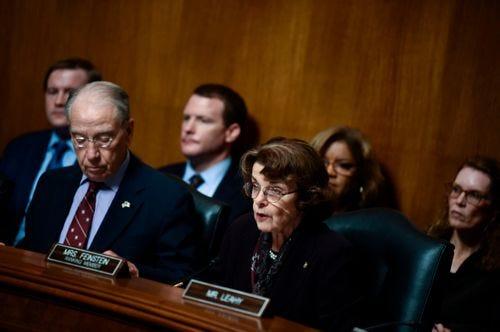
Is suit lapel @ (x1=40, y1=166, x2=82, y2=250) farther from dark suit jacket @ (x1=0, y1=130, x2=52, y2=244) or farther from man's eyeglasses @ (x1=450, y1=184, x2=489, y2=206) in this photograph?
man's eyeglasses @ (x1=450, y1=184, x2=489, y2=206)

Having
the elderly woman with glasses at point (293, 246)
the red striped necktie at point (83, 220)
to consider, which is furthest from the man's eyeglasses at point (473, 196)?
the red striped necktie at point (83, 220)

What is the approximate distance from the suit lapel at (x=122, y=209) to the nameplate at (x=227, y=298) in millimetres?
877

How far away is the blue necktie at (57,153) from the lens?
439 cm

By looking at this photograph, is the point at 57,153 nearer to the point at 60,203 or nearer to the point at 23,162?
the point at 23,162

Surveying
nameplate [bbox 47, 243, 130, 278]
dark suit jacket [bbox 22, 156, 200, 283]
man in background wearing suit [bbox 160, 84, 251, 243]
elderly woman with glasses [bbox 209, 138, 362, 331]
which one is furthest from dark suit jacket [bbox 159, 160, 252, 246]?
nameplate [bbox 47, 243, 130, 278]

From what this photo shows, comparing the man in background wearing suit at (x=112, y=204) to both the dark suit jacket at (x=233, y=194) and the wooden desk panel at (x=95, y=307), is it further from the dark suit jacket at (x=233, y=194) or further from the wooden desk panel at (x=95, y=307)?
the dark suit jacket at (x=233, y=194)

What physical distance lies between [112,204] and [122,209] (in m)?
0.05

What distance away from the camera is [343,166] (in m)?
4.02

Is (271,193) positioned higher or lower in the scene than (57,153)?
higher

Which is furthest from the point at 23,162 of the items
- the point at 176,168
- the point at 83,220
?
the point at 83,220

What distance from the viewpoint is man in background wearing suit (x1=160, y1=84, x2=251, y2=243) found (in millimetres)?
4383

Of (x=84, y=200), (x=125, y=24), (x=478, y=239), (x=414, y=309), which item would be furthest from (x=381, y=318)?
(x=125, y=24)

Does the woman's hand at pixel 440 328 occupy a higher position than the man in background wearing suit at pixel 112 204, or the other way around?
the man in background wearing suit at pixel 112 204

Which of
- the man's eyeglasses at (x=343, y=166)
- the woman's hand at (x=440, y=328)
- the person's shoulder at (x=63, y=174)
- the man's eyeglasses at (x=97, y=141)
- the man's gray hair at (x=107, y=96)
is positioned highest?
the man's gray hair at (x=107, y=96)
